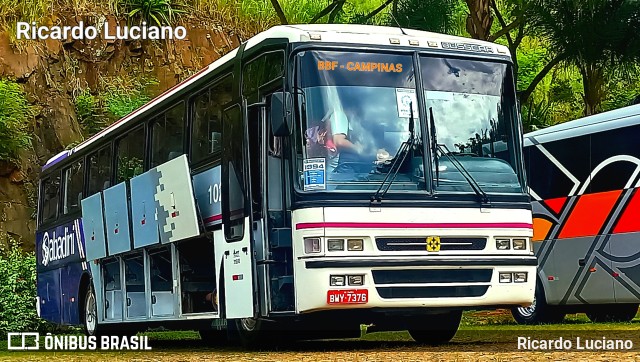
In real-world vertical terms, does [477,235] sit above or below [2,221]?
below

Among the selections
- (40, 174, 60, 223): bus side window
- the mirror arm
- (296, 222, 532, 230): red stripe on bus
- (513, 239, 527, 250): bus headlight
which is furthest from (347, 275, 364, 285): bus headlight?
(40, 174, 60, 223): bus side window

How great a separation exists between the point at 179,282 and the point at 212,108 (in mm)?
2331

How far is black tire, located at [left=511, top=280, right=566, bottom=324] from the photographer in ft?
64.2

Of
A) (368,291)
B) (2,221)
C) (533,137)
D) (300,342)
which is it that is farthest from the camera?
(2,221)

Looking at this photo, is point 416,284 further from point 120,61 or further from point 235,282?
point 120,61

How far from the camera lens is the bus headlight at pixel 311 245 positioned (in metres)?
11.8

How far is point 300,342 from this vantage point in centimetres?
1561

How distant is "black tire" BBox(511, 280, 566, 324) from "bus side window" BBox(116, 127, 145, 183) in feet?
22.7

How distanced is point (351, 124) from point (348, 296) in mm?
1742

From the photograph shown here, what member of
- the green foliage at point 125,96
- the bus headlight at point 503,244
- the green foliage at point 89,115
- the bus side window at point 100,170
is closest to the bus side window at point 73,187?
the bus side window at point 100,170

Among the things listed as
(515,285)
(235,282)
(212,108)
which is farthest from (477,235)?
(212,108)

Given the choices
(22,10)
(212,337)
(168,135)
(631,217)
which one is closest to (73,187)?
(212,337)

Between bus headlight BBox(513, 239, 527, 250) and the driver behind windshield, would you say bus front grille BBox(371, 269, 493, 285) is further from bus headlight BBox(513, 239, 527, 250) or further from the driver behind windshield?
the driver behind windshield
